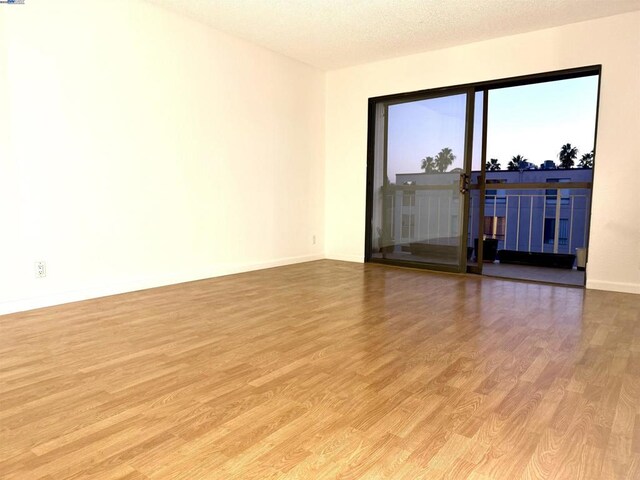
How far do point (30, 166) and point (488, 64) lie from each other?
14.7ft

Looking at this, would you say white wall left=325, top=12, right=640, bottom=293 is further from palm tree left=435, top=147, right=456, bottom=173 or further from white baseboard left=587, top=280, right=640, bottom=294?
palm tree left=435, top=147, right=456, bottom=173

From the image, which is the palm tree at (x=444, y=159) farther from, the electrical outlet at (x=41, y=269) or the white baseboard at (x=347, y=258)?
the electrical outlet at (x=41, y=269)

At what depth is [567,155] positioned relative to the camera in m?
6.34

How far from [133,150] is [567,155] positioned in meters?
5.98

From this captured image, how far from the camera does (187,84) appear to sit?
4176 millimetres

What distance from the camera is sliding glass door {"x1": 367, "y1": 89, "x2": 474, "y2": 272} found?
496 centimetres

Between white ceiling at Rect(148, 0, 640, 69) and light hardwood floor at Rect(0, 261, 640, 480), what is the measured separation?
2.66 m

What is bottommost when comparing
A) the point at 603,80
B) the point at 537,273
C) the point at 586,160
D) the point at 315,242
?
the point at 537,273

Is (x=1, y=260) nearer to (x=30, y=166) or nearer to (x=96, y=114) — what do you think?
(x=30, y=166)

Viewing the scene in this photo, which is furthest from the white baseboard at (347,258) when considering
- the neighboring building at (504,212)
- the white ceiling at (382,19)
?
the white ceiling at (382,19)

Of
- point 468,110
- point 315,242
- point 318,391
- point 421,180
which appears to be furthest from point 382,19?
point 318,391

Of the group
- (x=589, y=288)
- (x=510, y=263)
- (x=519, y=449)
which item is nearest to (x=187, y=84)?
(x=519, y=449)

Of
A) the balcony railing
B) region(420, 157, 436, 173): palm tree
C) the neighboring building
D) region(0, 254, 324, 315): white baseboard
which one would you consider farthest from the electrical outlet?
the balcony railing

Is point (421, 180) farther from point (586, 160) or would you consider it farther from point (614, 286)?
point (586, 160)
